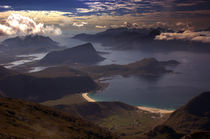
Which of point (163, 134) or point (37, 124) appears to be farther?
point (163, 134)

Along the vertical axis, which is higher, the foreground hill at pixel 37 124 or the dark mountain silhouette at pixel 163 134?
the foreground hill at pixel 37 124

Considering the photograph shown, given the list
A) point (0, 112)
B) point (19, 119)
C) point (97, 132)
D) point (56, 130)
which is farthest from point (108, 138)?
point (0, 112)

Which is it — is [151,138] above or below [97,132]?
below

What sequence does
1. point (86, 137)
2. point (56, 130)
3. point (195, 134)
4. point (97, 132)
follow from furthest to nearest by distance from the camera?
point (97, 132), point (86, 137), point (56, 130), point (195, 134)

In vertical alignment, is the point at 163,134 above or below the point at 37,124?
below

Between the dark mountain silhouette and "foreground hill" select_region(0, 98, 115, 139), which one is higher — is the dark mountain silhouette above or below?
below

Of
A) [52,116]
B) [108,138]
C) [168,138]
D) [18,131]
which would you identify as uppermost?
[18,131]

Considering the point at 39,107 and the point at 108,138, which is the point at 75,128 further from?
the point at 39,107

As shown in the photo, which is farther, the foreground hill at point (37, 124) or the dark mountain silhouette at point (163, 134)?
the dark mountain silhouette at point (163, 134)
